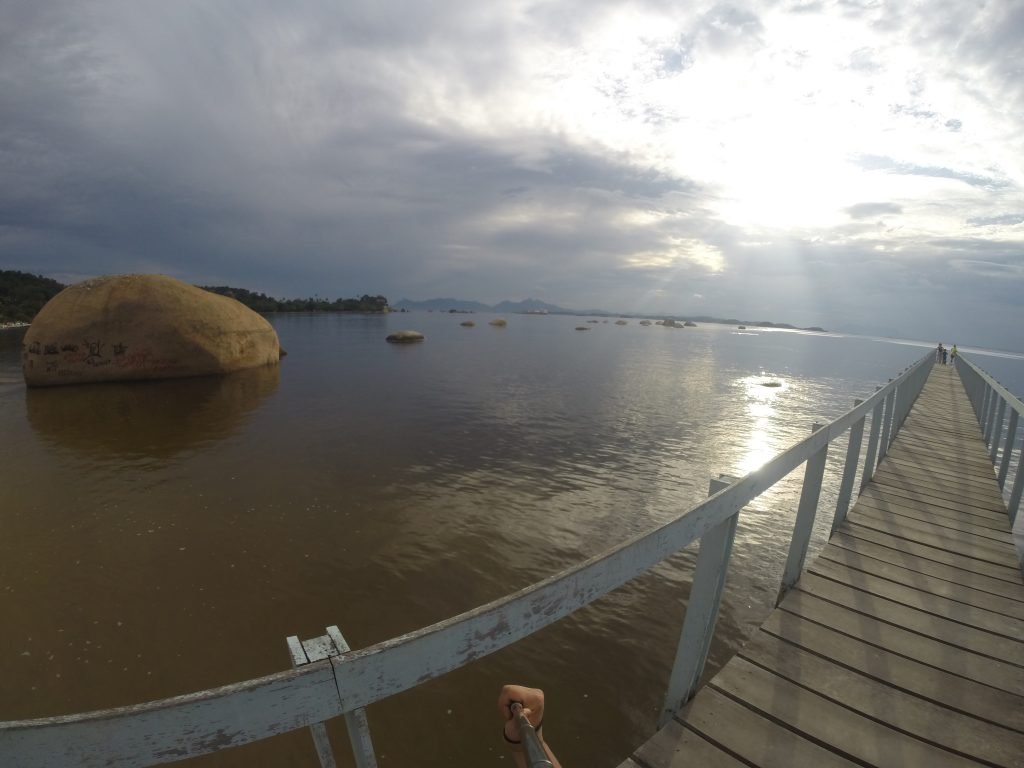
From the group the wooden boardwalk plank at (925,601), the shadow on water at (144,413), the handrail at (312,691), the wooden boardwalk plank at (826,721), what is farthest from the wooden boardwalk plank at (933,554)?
the shadow on water at (144,413)

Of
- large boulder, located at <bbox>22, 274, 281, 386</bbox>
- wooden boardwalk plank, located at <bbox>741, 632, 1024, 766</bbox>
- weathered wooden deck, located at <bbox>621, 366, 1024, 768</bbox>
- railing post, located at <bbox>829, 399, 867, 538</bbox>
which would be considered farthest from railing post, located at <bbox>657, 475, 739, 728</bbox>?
large boulder, located at <bbox>22, 274, 281, 386</bbox>

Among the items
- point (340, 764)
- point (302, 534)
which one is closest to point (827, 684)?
point (340, 764)

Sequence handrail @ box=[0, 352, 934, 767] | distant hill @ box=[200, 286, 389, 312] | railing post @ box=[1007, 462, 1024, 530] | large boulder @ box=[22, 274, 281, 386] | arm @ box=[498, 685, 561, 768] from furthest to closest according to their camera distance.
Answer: distant hill @ box=[200, 286, 389, 312] → large boulder @ box=[22, 274, 281, 386] → railing post @ box=[1007, 462, 1024, 530] → arm @ box=[498, 685, 561, 768] → handrail @ box=[0, 352, 934, 767]

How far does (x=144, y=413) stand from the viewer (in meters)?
12.9

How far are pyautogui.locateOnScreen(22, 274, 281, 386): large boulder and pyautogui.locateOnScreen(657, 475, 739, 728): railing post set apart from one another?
20.3 m

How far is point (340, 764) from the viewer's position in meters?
3.46

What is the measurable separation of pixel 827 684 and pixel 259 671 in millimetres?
4492

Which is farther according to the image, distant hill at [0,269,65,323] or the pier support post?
distant hill at [0,269,65,323]

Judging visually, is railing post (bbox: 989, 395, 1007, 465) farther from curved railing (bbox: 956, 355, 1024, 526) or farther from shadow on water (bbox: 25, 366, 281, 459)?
shadow on water (bbox: 25, 366, 281, 459)

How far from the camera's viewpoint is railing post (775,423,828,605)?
13.2ft

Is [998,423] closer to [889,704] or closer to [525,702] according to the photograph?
[889,704]

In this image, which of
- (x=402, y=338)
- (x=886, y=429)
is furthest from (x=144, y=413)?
(x=402, y=338)

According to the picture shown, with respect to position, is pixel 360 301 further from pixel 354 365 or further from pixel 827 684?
pixel 827 684

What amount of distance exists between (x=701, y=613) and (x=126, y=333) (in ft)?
68.3
